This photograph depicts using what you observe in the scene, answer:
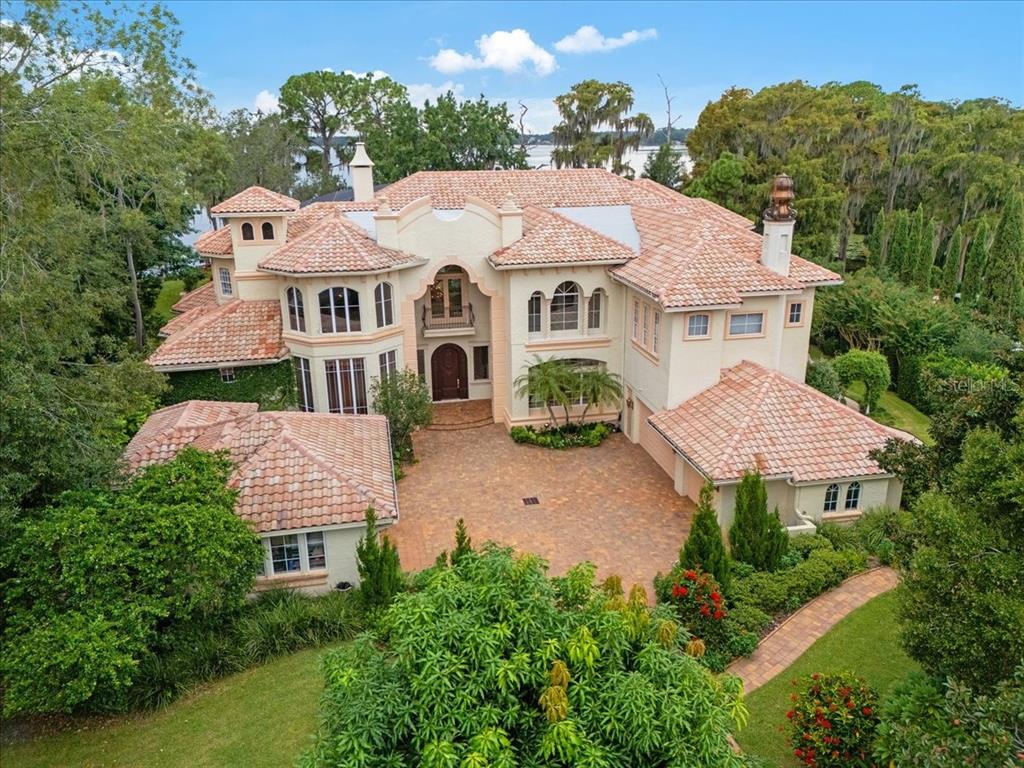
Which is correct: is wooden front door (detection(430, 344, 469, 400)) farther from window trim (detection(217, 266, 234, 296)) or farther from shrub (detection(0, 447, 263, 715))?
shrub (detection(0, 447, 263, 715))

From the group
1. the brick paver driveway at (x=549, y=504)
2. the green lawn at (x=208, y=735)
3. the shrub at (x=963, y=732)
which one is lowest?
the green lawn at (x=208, y=735)

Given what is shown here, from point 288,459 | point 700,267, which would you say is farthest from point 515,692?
point 700,267

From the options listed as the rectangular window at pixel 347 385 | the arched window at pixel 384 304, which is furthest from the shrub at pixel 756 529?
the arched window at pixel 384 304

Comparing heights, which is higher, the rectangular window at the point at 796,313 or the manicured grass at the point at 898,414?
the rectangular window at the point at 796,313

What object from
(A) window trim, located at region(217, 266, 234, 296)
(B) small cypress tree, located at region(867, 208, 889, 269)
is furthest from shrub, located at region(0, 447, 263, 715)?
(B) small cypress tree, located at region(867, 208, 889, 269)

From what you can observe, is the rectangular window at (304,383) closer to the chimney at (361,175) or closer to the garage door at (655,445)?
the chimney at (361,175)

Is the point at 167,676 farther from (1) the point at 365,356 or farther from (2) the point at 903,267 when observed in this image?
(2) the point at 903,267

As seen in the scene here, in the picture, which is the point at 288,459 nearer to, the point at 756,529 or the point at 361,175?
the point at 756,529

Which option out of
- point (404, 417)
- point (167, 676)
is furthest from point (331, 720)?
point (404, 417)
